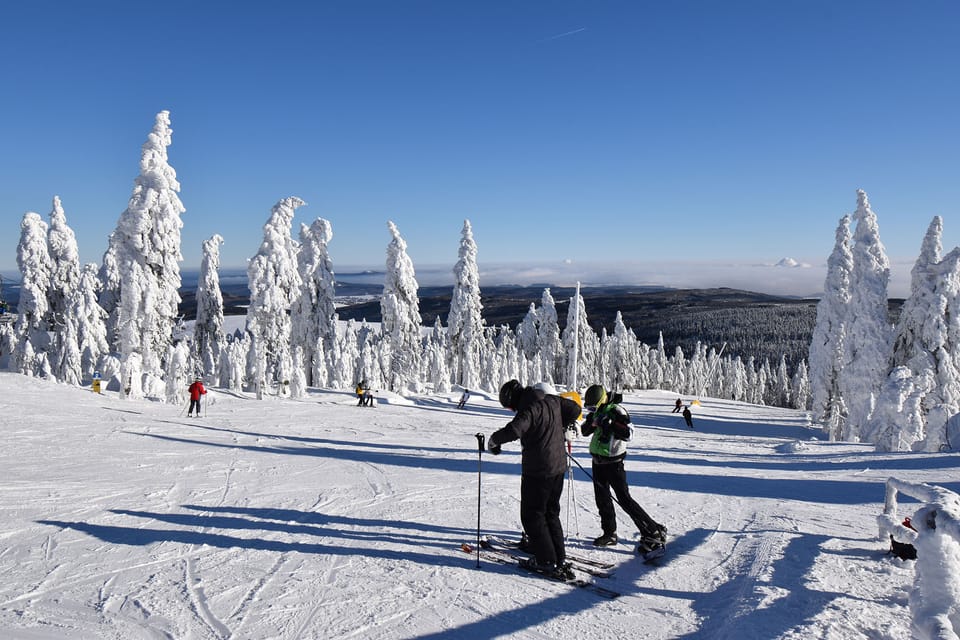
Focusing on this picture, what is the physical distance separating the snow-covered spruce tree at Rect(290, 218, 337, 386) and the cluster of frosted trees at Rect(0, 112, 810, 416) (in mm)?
75

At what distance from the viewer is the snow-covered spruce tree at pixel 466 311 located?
45.1 m

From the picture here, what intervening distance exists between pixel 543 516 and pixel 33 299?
42.6m

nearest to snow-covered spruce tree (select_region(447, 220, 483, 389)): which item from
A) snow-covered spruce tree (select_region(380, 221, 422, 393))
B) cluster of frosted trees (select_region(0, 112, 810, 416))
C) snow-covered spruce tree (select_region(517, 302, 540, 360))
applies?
cluster of frosted trees (select_region(0, 112, 810, 416))

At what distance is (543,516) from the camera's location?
17.8 ft

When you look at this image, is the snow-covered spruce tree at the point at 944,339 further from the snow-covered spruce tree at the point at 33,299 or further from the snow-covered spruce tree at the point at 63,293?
the snow-covered spruce tree at the point at 33,299

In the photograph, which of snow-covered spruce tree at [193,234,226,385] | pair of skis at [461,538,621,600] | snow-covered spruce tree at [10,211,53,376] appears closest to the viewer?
pair of skis at [461,538,621,600]

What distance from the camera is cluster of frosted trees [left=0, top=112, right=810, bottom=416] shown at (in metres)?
23.6

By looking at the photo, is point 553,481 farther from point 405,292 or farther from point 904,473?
point 405,292

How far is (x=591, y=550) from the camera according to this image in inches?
247

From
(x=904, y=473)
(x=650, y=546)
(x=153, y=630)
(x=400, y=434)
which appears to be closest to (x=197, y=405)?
(x=400, y=434)

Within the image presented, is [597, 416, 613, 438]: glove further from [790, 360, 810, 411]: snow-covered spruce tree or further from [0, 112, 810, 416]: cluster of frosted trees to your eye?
[790, 360, 810, 411]: snow-covered spruce tree

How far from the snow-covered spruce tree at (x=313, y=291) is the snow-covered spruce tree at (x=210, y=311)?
34.1 feet

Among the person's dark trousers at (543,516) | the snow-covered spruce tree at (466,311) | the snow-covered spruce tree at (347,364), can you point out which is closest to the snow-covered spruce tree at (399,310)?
the snow-covered spruce tree at (466,311)

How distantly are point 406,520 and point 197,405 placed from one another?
13826 mm
